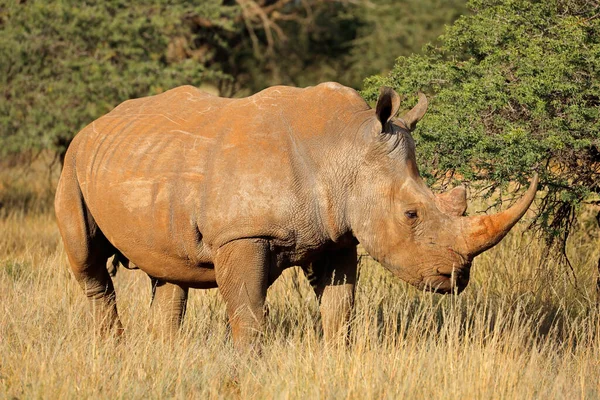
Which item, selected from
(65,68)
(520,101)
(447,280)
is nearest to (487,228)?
(447,280)

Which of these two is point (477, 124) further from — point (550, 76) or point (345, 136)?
point (345, 136)

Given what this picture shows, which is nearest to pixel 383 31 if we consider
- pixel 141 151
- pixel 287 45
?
pixel 287 45

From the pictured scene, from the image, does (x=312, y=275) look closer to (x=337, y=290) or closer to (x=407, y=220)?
(x=337, y=290)

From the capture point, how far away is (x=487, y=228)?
5.11 metres

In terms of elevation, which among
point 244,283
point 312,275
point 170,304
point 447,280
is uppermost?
point 447,280

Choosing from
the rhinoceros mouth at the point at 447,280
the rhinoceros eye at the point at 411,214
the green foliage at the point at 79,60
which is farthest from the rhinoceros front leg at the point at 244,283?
the green foliage at the point at 79,60

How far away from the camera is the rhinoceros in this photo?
5238 millimetres

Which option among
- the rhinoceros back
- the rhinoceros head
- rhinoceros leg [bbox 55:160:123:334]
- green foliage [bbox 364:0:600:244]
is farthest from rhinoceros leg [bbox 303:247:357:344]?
rhinoceros leg [bbox 55:160:123:334]

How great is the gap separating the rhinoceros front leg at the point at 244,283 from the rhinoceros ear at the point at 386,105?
0.91 meters

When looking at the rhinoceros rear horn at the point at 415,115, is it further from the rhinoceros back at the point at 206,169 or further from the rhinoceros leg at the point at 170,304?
the rhinoceros leg at the point at 170,304

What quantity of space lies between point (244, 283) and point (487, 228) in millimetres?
1316

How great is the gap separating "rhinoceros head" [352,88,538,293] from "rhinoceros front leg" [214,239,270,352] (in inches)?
22.0

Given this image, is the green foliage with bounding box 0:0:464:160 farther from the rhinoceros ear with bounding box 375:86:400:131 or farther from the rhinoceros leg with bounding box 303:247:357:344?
the rhinoceros ear with bounding box 375:86:400:131

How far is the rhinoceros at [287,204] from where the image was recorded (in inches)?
206
